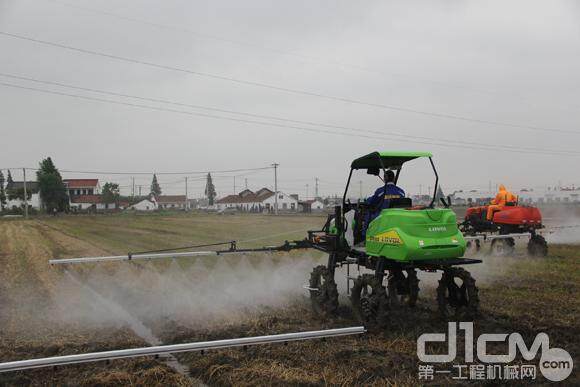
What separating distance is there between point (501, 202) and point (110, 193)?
7648 cm

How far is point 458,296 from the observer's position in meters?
7.71

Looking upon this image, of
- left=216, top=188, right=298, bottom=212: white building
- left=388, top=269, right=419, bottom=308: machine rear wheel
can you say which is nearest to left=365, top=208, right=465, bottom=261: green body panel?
left=388, top=269, right=419, bottom=308: machine rear wheel

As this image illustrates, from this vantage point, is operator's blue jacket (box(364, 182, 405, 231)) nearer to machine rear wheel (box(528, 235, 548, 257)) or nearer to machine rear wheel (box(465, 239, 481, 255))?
machine rear wheel (box(528, 235, 548, 257))

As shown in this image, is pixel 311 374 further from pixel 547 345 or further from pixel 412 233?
pixel 547 345

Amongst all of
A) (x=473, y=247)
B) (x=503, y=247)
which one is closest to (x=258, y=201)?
(x=473, y=247)

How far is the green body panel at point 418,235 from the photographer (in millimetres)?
6605

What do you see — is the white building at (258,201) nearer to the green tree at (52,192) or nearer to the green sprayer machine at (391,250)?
the green tree at (52,192)

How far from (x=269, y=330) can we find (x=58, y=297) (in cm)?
544

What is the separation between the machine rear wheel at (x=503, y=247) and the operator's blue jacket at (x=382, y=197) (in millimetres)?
9991

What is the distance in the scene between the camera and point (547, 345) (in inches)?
248

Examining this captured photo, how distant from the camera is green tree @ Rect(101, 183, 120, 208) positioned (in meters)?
81.5

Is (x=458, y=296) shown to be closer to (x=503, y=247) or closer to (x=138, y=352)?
(x=138, y=352)

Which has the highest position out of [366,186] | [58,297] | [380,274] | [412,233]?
[366,186]

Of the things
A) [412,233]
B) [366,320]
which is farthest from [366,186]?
[366,320]
